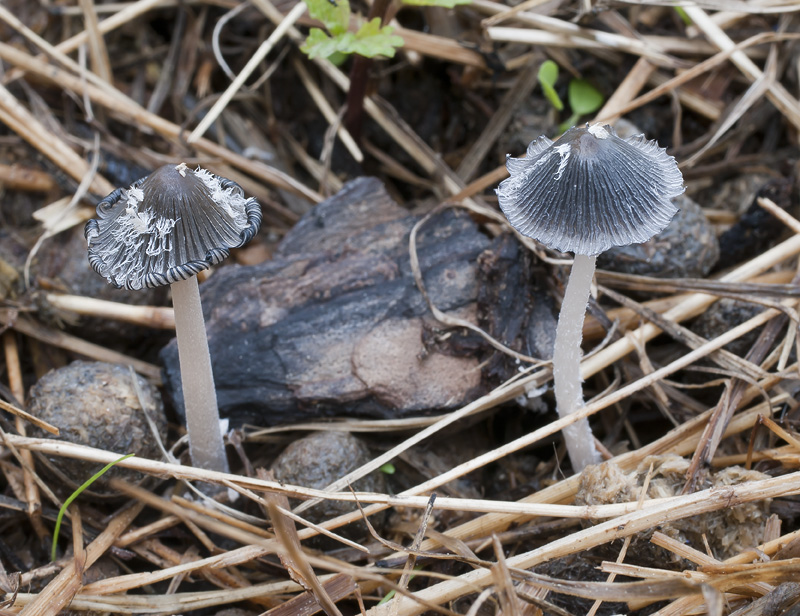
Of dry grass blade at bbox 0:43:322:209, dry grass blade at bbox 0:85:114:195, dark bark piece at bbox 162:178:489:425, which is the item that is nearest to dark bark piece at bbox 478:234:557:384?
dark bark piece at bbox 162:178:489:425

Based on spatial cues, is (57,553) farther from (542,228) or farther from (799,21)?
(799,21)

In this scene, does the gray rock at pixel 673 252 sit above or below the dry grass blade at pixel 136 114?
below

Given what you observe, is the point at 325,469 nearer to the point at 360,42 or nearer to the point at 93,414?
the point at 93,414

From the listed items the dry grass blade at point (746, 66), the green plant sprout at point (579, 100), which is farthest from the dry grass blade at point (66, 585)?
the dry grass blade at point (746, 66)

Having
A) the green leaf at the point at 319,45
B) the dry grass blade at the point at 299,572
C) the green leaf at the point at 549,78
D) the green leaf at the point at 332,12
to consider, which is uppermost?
the green leaf at the point at 332,12

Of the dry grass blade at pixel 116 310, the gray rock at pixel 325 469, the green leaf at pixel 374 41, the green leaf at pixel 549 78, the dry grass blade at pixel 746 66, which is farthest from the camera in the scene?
the dry grass blade at pixel 746 66

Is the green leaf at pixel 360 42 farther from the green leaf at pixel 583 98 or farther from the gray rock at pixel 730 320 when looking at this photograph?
the gray rock at pixel 730 320
